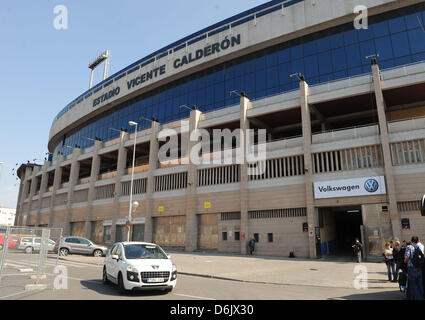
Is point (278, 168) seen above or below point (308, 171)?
above

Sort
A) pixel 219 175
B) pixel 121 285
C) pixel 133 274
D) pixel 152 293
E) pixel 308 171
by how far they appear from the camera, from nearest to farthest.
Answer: pixel 133 274
pixel 121 285
pixel 152 293
pixel 308 171
pixel 219 175

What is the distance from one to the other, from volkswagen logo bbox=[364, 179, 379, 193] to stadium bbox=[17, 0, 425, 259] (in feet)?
0.25

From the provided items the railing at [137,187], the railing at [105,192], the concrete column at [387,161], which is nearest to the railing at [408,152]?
the concrete column at [387,161]

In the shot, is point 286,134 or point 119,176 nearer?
point 286,134

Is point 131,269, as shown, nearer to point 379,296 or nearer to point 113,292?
point 113,292

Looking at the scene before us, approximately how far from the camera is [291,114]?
30.5 meters

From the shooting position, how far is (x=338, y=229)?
31.6 metres

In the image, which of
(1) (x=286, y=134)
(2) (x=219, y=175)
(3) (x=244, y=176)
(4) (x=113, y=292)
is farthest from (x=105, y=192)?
(4) (x=113, y=292)

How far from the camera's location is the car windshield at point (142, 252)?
998cm

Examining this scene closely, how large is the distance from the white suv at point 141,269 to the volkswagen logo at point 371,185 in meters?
18.4

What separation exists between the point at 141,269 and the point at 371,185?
65.5 ft

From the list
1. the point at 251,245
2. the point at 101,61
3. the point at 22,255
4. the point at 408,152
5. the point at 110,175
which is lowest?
the point at 251,245

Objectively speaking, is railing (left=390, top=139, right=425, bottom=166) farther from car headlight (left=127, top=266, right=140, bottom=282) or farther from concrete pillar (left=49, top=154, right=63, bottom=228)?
concrete pillar (left=49, top=154, right=63, bottom=228)

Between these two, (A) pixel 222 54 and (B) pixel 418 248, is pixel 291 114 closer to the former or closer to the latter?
(A) pixel 222 54
